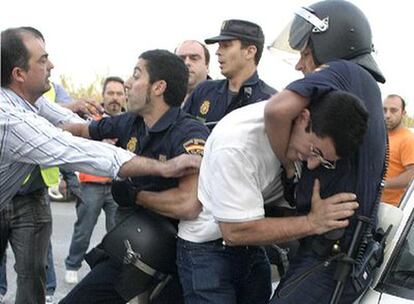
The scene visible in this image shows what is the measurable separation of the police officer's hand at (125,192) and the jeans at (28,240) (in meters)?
1.07

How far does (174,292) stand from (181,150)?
2.00 ft

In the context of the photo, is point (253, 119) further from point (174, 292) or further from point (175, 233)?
point (174, 292)

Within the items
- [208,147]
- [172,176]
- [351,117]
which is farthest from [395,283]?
[172,176]

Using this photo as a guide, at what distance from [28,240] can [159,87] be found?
4.15ft

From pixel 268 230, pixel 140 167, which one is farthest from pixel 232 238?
pixel 140 167

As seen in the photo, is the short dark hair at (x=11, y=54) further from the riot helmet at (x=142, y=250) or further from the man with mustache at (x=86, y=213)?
the man with mustache at (x=86, y=213)

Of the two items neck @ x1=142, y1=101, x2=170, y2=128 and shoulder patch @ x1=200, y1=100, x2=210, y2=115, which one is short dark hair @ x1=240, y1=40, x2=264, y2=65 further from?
neck @ x1=142, y1=101, x2=170, y2=128

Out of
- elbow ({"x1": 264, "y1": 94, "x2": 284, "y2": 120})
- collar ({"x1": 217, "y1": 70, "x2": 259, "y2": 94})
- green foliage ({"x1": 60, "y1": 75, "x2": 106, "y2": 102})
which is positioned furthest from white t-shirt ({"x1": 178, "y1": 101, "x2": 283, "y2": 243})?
green foliage ({"x1": 60, "y1": 75, "x2": 106, "y2": 102})

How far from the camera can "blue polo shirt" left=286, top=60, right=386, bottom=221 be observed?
7.29 ft

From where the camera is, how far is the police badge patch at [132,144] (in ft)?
10.3

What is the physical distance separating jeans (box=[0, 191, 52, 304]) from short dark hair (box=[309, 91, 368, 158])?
2.18 meters

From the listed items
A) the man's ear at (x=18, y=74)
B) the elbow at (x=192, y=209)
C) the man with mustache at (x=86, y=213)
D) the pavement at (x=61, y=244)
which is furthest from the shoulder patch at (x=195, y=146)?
the man with mustache at (x=86, y=213)

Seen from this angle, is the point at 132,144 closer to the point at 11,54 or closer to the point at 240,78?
the point at 11,54

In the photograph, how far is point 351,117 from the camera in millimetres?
2070
